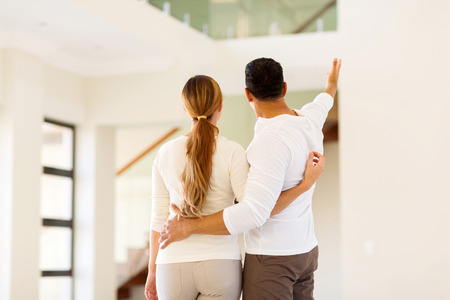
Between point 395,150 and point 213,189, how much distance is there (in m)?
5.17

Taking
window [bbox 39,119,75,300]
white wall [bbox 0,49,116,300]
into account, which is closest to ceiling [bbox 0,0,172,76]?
white wall [bbox 0,49,116,300]

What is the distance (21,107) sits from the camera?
256 inches

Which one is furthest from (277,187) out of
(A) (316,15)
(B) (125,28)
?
(A) (316,15)

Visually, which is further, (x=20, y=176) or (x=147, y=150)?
(x=147, y=150)

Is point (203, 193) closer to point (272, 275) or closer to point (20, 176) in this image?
point (272, 275)

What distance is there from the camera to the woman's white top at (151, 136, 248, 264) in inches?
86.0

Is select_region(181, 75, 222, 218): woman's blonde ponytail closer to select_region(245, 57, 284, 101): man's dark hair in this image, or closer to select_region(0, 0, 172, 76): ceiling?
select_region(245, 57, 284, 101): man's dark hair

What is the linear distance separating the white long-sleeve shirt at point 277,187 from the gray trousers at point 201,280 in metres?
0.11

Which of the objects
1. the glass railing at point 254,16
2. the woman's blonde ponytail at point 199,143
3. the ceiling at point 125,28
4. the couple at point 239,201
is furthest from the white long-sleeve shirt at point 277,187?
the glass railing at point 254,16

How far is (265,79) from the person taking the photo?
224 cm

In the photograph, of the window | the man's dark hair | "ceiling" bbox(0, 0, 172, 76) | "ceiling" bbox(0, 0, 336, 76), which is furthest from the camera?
the window

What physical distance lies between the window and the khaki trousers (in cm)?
572

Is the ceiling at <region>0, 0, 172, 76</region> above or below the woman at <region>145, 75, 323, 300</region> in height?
above

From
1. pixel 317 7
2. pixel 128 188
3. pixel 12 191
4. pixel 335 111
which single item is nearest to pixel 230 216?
pixel 12 191
